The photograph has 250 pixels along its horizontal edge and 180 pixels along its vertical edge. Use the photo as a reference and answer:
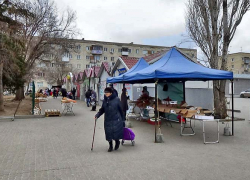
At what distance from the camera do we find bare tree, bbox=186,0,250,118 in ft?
36.9

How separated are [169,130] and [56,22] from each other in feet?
59.8

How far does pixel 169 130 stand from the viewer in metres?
9.42

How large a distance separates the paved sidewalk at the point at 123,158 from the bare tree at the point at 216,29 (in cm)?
483

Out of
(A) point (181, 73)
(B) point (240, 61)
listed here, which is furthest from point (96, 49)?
(A) point (181, 73)

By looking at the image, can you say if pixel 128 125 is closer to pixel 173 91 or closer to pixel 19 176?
pixel 173 91

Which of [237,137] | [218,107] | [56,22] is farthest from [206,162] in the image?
[56,22]

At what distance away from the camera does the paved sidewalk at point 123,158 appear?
4605mm

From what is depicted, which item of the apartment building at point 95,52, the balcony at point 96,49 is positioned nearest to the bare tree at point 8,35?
the apartment building at point 95,52

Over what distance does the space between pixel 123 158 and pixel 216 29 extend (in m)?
9.69

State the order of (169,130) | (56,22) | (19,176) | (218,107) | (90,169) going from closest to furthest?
(19,176) < (90,169) < (169,130) < (218,107) < (56,22)

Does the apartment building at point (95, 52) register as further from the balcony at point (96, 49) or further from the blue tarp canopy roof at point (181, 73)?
the blue tarp canopy roof at point (181, 73)

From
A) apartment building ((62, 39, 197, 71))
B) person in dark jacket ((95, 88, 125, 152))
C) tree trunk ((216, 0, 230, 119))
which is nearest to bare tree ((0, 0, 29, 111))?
person in dark jacket ((95, 88, 125, 152))

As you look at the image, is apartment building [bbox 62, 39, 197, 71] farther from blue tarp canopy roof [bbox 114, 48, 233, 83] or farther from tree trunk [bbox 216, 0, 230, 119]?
blue tarp canopy roof [bbox 114, 48, 233, 83]

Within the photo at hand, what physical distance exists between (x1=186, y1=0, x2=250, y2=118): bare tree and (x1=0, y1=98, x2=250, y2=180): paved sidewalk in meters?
4.83
